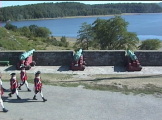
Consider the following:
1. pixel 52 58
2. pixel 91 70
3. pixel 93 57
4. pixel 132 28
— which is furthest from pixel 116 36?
pixel 132 28

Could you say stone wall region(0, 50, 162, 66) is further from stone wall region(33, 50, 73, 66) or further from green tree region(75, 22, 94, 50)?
green tree region(75, 22, 94, 50)

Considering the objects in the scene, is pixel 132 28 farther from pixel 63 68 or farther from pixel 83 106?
pixel 83 106

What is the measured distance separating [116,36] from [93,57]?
24207 millimetres

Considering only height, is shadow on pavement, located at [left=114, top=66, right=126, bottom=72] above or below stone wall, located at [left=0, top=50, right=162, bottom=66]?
below

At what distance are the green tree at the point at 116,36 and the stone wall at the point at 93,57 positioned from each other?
22.6 m

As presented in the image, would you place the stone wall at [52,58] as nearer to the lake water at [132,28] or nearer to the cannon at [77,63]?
the cannon at [77,63]

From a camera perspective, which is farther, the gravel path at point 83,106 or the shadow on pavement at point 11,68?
the shadow on pavement at point 11,68

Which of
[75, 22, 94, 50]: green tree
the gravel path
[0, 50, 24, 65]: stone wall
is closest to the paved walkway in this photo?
[0, 50, 24, 65]: stone wall

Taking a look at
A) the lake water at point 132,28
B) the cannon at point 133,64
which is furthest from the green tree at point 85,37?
the cannon at point 133,64

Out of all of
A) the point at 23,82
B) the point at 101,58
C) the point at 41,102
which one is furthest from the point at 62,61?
the point at 41,102

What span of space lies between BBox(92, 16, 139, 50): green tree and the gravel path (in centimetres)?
2817

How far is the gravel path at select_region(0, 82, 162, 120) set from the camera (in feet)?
30.7

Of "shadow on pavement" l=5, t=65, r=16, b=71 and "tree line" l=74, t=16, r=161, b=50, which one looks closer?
"shadow on pavement" l=5, t=65, r=16, b=71

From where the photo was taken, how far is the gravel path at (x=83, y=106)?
9344 mm
